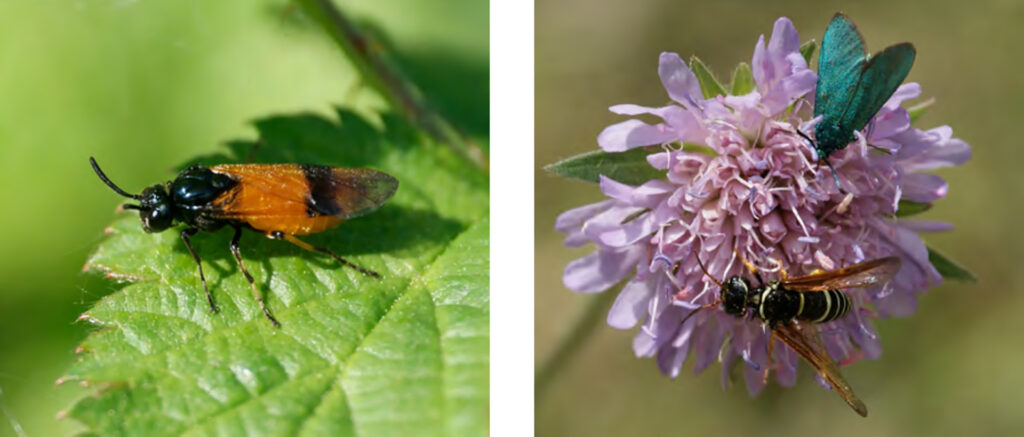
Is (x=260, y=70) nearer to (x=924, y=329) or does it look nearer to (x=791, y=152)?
(x=791, y=152)

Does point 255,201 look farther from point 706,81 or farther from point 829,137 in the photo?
point 829,137

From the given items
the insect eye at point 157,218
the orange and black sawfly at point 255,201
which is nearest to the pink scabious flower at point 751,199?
the orange and black sawfly at point 255,201

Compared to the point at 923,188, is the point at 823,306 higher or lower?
lower

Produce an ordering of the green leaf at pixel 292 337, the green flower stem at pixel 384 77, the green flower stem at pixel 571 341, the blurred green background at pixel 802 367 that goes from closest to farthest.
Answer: the green leaf at pixel 292 337 → the green flower stem at pixel 384 77 → the green flower stem at pixel 571 341 → the blurred green background at pixel 802 367

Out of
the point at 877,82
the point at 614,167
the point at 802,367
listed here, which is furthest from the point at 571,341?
the point at 877,82

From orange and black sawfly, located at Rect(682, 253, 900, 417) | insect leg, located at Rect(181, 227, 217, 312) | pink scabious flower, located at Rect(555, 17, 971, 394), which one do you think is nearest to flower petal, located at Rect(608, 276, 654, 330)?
pink scabious flower, located at Rect(555, 17, 971, 394)

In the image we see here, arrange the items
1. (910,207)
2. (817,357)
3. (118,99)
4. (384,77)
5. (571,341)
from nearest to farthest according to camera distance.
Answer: (817,357) < (910,207) < (118,99) < (384,77) < (571,341)

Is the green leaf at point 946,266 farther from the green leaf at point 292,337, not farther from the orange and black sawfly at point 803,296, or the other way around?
the green leaf at point 292,337
